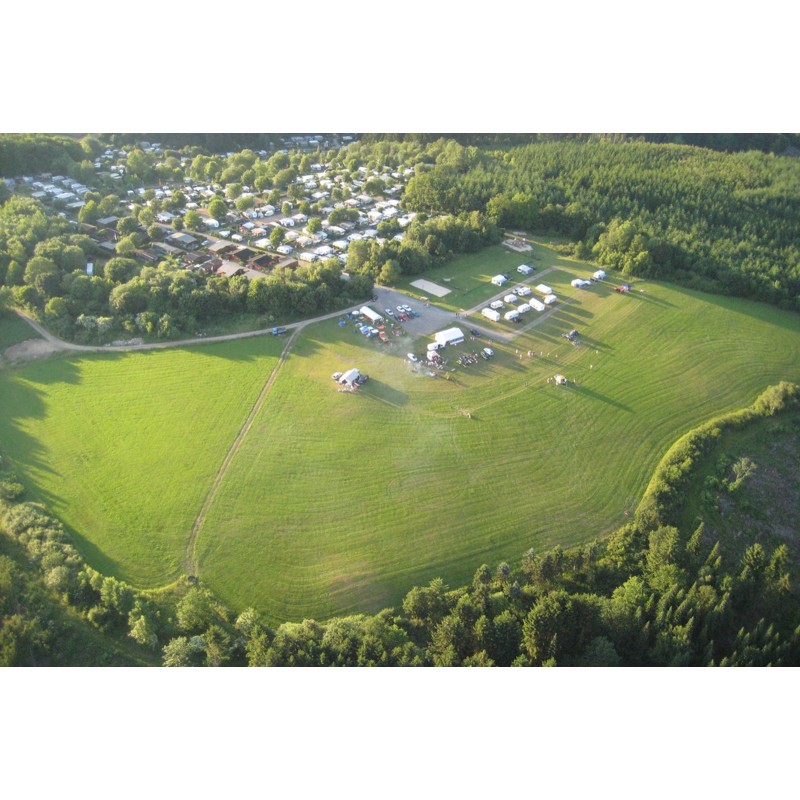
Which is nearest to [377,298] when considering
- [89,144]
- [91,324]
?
[91,324]

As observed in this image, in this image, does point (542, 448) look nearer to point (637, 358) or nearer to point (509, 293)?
point (637, 358)

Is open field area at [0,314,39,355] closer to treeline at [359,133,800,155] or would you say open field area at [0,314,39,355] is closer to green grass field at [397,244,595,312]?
green grass field at [397,244,595,312]

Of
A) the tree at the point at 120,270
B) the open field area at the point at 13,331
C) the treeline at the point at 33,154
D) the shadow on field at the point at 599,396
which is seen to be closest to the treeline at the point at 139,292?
the tree at the point at 120,270

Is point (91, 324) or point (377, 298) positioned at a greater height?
point (377, 298)

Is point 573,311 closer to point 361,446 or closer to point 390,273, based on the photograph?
point 390,273

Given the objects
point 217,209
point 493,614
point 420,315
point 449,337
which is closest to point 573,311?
point 449,337
